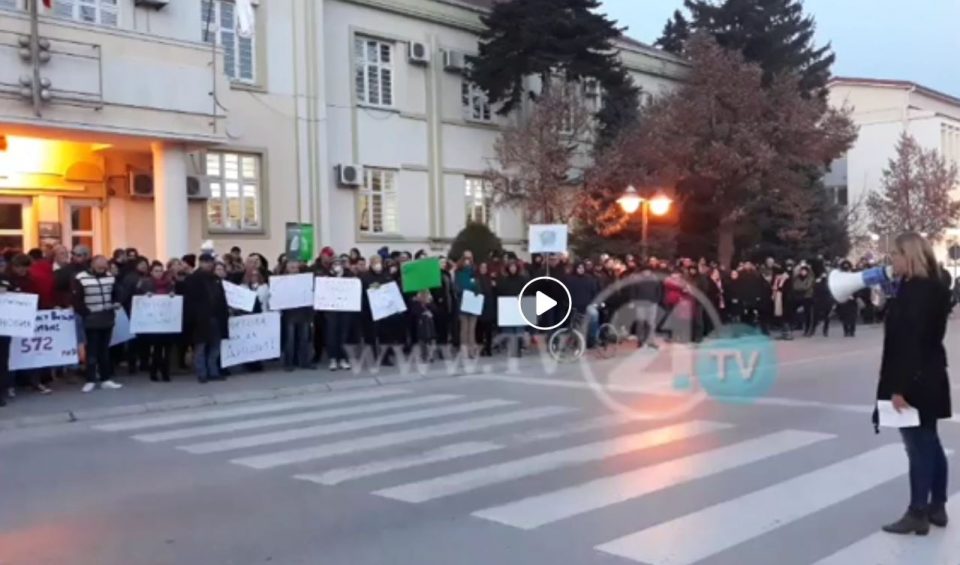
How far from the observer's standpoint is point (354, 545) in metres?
6.06

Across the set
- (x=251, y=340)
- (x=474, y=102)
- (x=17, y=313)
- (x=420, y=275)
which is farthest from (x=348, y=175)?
(x=17, y=313)

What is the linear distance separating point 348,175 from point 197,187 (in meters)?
4.36

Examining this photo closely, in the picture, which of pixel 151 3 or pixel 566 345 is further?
pixel 151 3

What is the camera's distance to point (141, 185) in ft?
68.5

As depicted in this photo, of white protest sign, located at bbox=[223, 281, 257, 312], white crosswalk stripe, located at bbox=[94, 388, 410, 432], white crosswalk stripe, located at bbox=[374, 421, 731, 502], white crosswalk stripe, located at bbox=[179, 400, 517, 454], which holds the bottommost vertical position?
white crosswalk stripe, located at bbox=[94, 388, 410, 432]

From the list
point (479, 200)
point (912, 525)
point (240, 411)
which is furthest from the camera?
point (479, 200)

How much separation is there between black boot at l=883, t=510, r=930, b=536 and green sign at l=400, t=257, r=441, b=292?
428 inches

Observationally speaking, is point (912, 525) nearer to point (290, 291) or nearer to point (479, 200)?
point (290, 291)

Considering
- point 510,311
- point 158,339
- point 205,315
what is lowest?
point 158,339

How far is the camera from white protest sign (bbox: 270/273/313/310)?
15.2 metres

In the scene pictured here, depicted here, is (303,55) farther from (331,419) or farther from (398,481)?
(398,481)

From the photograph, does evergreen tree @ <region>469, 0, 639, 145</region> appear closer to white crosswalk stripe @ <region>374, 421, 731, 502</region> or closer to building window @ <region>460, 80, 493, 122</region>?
building window @ <region>460, 80, 493, 122</region>
